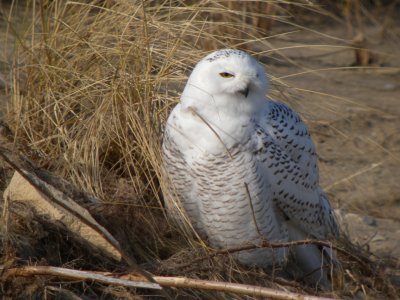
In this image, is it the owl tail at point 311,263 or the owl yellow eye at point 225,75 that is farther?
the owl tail at point 311,263

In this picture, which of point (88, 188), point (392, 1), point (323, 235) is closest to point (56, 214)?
point (88, 188)

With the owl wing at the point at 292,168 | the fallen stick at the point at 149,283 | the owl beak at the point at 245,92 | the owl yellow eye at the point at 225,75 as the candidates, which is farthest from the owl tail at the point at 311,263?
the fallen stick at the point at 149,283

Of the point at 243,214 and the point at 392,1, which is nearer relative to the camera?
the point at 243,214

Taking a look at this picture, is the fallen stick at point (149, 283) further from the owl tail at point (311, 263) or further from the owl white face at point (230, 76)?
the owl tail at point (311, 263)

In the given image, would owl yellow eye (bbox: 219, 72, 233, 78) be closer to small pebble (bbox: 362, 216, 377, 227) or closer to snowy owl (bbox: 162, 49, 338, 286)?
snowy owl (bbox: 162, 49, 338, 286)

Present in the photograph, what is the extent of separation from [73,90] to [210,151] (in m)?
0.90

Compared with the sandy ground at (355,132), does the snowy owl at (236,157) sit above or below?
above

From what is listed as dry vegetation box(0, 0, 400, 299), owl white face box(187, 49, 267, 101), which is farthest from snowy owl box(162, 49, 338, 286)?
dry vegetation box(0, 0, 400, 299)

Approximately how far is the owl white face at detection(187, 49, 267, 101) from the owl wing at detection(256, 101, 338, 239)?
0.63 ft

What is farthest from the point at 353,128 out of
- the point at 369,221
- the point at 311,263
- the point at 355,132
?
the point at 311,263

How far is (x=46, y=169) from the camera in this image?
12.6 feet

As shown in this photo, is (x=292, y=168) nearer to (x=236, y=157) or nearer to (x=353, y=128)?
(x=236, y=157)

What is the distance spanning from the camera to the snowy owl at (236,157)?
341 cm

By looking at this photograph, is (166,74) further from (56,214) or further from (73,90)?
(56,214)
